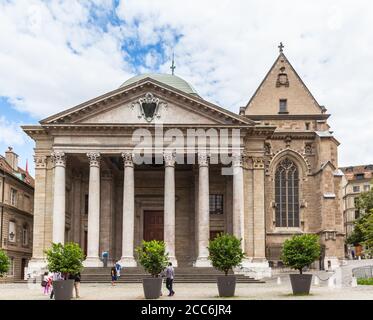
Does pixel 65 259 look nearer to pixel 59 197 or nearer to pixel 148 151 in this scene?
pixel 59 197

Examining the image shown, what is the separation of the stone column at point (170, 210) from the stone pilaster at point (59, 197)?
25.7ft

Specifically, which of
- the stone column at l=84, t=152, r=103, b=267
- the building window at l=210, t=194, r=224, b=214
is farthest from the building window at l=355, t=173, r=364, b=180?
the stone column at l=84, t=152, r=103, b=267

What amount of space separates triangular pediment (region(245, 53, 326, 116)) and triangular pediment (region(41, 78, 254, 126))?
12.2 meters

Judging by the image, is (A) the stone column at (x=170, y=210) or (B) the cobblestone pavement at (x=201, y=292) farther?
(A) the stone column at (x=170, y=210)

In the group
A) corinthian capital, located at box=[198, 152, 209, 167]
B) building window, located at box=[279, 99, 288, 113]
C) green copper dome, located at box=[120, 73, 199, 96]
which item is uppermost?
green copper dome, located at box=[120, 73, 199, 96]

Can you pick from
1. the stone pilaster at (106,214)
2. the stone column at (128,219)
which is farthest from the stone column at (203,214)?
the stone pilaster at (106,214)

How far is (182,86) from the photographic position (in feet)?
218

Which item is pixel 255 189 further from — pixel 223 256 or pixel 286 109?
pixel 223 256

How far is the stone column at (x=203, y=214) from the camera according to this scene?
4622 cm

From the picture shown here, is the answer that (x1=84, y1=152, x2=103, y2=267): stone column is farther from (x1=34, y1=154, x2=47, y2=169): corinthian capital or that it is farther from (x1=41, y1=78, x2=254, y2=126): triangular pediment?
(x1=34, y1=154, x2=47, y2=169): corinthian capital

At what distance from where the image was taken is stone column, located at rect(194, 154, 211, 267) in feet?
152

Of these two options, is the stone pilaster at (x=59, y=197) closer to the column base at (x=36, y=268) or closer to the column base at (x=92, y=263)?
the column base at (x=36, y=268)

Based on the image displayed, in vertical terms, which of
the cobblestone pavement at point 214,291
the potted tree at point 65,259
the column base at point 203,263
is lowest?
the cobblestone pavement at point 214,291
